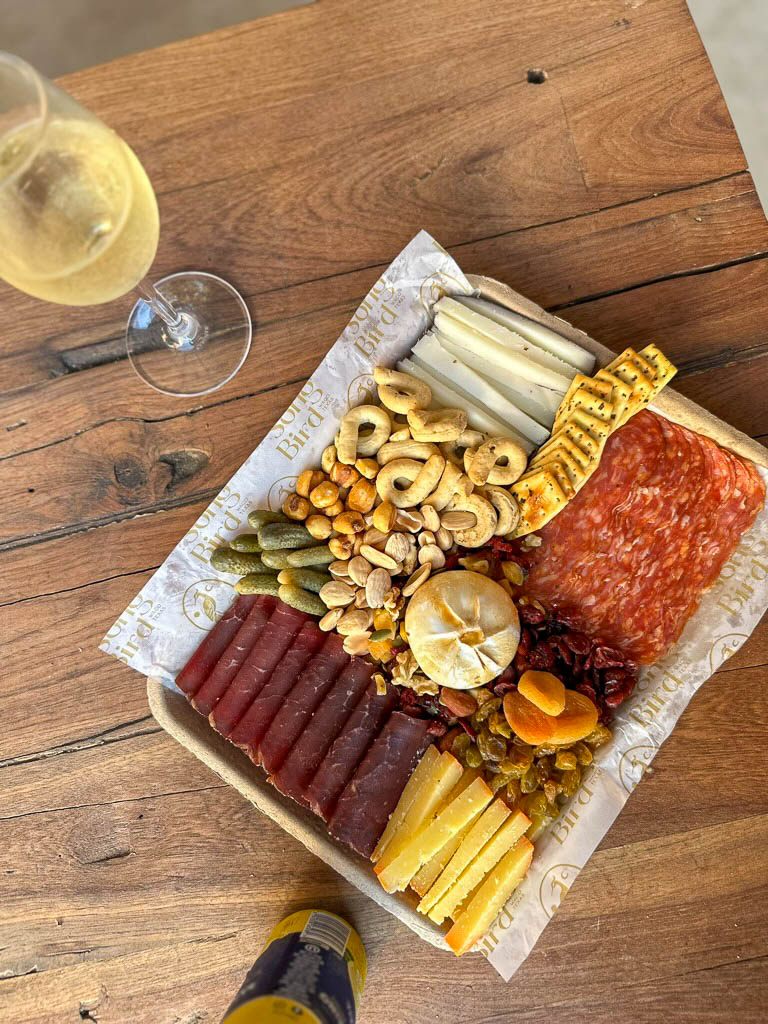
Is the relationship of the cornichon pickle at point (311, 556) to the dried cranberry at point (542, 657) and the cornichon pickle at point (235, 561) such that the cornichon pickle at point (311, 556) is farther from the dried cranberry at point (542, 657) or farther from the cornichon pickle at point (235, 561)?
the dried cranberry at point (542, 657)

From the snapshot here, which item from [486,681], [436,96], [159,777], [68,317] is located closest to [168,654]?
[159,777]

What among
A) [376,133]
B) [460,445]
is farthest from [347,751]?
[376,133]

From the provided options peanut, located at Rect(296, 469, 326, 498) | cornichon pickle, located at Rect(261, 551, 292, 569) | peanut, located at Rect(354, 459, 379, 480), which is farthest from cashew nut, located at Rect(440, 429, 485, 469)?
cornichon pickle, located at Rect(261, 551, 292, 569)

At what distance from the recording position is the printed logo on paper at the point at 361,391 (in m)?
1.48

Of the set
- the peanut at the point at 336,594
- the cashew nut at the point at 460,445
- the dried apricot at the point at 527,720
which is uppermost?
the cashew nut at the point at 460,445

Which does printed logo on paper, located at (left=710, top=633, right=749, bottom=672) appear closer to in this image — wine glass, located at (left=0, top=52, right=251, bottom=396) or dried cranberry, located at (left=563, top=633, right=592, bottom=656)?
dried cranberry, located at (left=563, top=633, right=592, bottom=656)

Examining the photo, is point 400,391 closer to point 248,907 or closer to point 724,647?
point 724,647

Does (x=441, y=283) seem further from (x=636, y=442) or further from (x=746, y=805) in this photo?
(x=746, y=805)

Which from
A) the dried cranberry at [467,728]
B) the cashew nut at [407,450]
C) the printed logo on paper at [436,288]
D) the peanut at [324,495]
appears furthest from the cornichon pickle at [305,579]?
the printed logo on paper at [436,288]

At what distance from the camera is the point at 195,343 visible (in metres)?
1.53

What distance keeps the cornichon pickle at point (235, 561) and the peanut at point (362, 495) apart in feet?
0.68

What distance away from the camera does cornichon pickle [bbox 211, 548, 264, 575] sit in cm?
140

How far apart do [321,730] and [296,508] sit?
0.41 metres

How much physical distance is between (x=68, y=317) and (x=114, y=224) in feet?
2.06
